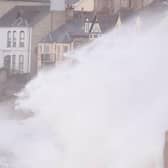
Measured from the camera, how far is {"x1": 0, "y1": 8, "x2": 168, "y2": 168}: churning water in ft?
39.6

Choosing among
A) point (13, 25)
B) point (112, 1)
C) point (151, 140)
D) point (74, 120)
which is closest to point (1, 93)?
point (13, 25)

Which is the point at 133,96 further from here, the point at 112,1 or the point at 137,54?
the point at 112,1

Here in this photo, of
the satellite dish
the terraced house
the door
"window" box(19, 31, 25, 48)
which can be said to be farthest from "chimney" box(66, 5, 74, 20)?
the door

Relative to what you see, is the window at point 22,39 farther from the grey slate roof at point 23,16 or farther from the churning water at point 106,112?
the churning water at point 106,112

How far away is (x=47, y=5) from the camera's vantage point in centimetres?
4272

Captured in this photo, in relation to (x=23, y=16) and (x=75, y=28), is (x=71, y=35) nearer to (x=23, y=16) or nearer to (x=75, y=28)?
(x=75, y=28)

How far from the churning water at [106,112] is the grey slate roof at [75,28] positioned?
21415 mm

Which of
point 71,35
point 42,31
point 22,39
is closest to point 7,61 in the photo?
point 22,39

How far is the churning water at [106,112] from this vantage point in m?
12.1

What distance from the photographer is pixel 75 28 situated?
39.8 metres

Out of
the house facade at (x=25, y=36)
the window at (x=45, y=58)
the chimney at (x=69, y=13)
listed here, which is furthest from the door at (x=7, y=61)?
the chimney at (x=69, y=13)

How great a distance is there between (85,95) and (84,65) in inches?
77.1

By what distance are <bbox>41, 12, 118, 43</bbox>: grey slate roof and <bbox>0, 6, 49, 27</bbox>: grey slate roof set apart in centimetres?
180

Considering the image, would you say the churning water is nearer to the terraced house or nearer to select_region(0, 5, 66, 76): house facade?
the terraced house
